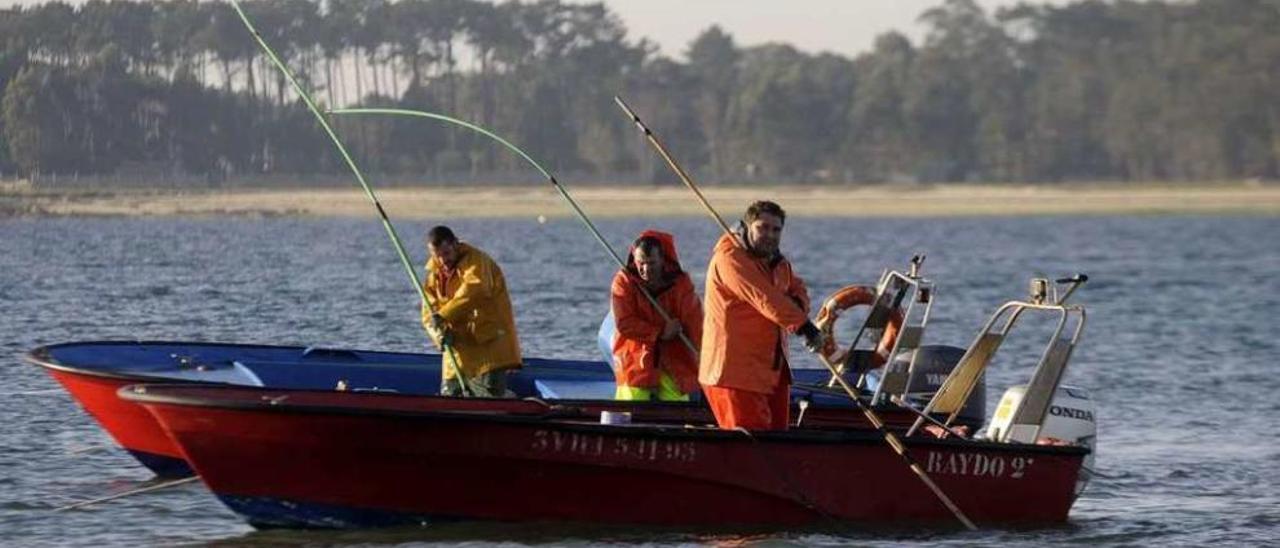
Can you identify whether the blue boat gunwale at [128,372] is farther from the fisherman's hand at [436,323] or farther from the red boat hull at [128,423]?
the fisherman's hand at [436,323]

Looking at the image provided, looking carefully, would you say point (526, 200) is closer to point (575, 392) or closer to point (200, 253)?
point (200, 253)

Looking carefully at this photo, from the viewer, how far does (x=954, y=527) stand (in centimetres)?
1391

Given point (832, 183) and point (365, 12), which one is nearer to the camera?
point (365, 12)

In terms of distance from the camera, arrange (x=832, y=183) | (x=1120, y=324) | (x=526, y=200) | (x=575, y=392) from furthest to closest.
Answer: (x=832, y=183) < (x=526, y=200) < (x=1120, y=324) < (x=575, y=392)

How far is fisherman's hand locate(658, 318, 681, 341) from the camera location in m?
14.4

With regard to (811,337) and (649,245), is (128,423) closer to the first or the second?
(649,245)

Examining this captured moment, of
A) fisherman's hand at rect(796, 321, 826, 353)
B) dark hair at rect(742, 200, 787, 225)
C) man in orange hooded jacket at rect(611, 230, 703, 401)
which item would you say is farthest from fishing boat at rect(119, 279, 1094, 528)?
dark hair at rect(742, 200, 787, 225)

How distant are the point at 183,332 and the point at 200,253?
2432 cm

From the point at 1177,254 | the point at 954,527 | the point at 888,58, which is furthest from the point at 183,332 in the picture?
the point at 888,58

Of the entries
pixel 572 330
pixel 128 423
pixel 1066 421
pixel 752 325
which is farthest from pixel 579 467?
pixel 572 330

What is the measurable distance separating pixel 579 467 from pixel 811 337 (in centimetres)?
148

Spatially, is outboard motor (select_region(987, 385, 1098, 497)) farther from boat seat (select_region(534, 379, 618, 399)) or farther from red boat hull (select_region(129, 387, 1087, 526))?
boat seat (select_region(534, 379, 618, 399))

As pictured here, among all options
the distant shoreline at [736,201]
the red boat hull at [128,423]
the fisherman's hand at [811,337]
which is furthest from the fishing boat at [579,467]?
the distant shoreline at [736,201]

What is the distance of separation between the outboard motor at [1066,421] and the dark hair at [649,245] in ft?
6.50
